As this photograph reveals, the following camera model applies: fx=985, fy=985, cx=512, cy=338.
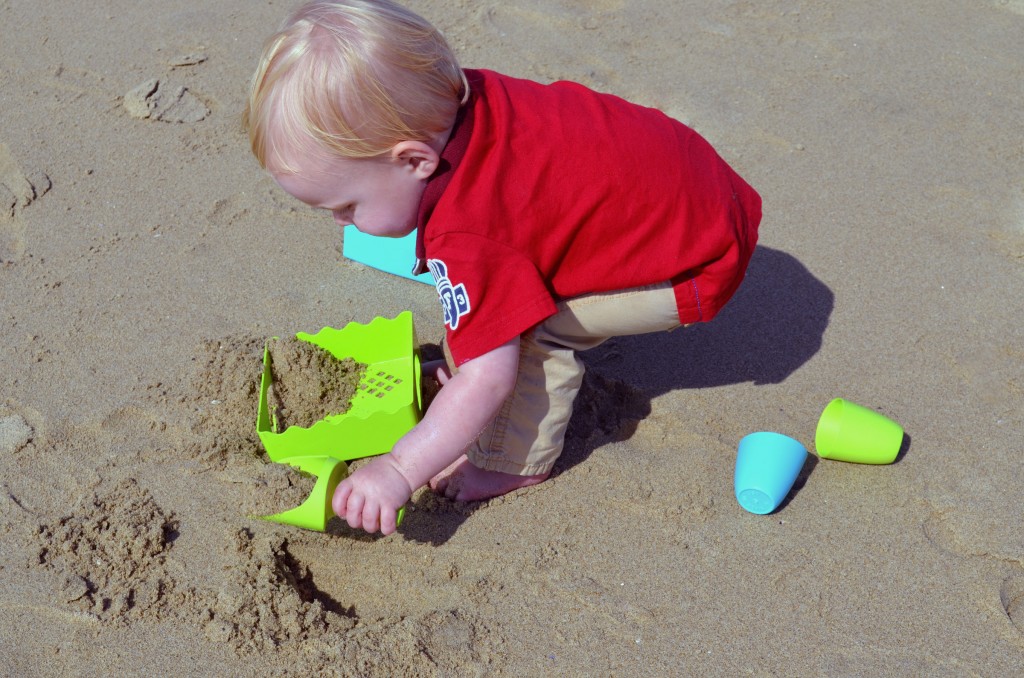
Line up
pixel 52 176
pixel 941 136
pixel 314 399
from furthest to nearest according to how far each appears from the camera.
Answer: pixel 941 136, pixel 52 176, pixel 314 399

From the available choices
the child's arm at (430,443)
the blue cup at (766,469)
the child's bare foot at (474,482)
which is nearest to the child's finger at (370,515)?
the child's arm at (430,443)

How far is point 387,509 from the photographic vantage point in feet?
5.68

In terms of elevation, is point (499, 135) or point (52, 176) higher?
point (499, 135)

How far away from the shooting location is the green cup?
2027 mm

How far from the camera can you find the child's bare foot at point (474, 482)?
2010 millimetres

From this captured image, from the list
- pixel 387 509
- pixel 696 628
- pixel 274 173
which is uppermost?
pixel 274 173

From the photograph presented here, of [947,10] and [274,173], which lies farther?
[947,10]

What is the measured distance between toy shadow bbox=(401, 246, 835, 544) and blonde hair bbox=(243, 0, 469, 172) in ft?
2.67

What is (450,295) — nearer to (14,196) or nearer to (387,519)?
(387,519)

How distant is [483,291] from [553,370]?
14.0 inches

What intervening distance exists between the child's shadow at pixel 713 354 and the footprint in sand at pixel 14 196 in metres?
1.50

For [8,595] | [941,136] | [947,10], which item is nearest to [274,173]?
[8,595]

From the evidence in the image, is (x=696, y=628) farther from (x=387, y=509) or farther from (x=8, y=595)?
(x=8, y=595)

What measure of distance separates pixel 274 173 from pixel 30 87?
1.83 metres
